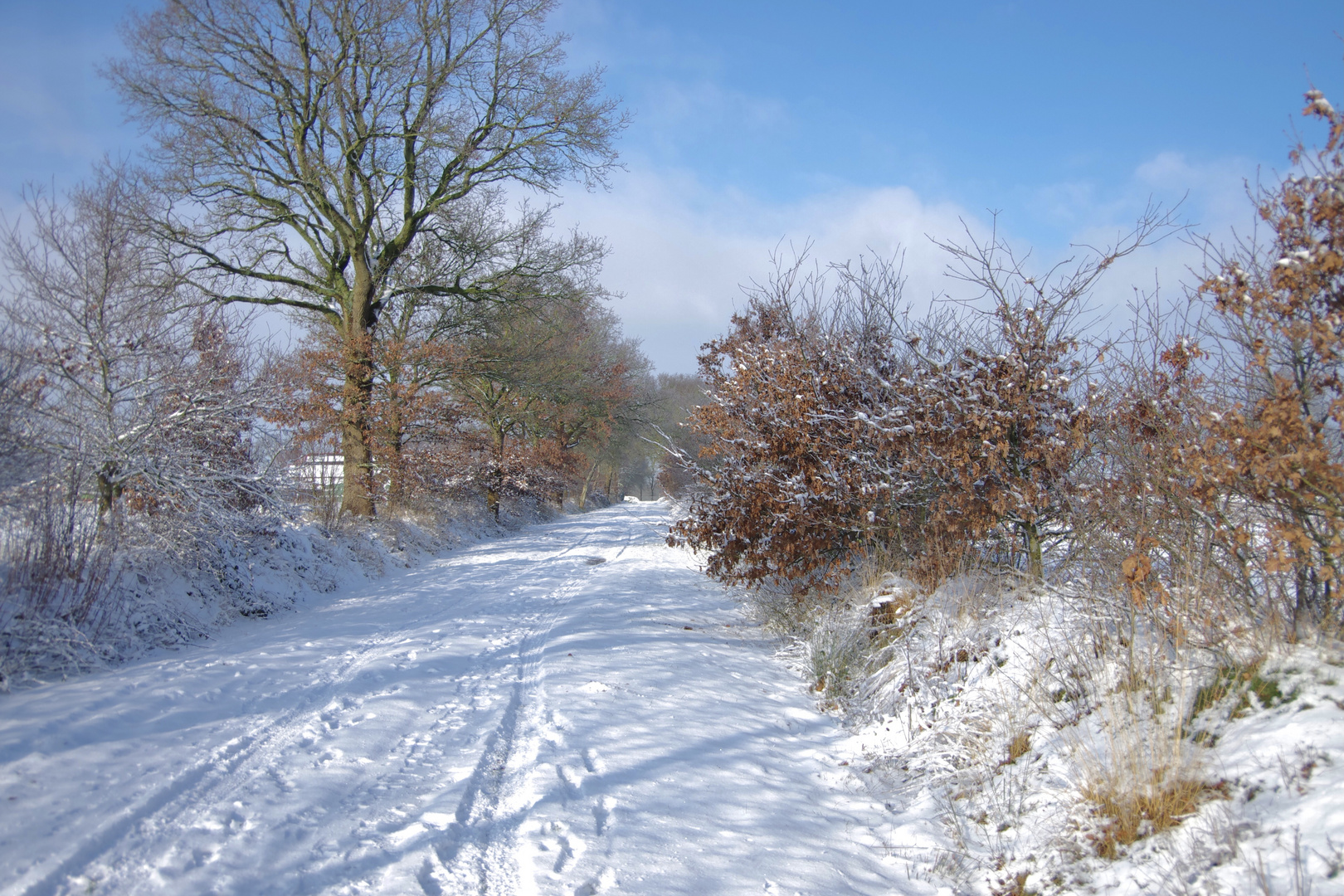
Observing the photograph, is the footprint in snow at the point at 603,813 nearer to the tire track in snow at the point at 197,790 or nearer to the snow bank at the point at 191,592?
the tire track in snow at the point at 197,790

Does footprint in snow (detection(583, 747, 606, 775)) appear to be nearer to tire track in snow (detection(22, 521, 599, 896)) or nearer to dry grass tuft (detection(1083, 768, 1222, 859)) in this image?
tire track in snow (detection(22, 521, 599, 896))

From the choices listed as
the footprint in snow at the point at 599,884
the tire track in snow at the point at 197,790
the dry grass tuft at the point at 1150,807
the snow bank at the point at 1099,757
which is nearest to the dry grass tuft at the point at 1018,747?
the snow bank at the point at 1099,757

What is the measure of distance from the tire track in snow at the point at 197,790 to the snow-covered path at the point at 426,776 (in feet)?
0.04

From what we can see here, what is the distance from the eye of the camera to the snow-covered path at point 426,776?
319 centimetres

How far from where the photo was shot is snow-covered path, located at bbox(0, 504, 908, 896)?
3189mm

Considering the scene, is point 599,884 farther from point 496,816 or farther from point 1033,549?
point 1033,549

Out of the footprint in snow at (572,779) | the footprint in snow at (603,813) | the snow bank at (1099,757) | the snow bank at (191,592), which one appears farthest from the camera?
the snow bank at (191,592)

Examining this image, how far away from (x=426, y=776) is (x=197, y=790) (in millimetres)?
1169

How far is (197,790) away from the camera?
145 inches

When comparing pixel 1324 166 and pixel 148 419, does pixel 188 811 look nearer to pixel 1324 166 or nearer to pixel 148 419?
pixel 148 419

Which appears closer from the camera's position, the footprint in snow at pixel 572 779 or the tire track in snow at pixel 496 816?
the tire track in snow at pixel 496 816

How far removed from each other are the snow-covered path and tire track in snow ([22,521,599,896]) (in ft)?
0.04

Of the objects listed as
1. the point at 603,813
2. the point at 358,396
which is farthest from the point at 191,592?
the point at 358,396

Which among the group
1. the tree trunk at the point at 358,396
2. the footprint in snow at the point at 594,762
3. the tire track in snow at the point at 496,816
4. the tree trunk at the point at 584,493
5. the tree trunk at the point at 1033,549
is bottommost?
the footprint in snow at the point at 594,762
